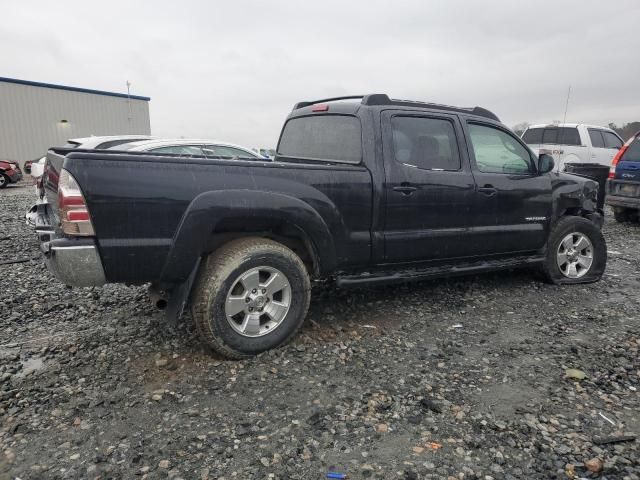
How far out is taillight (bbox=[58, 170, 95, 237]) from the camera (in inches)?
107

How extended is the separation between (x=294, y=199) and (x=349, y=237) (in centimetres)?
60

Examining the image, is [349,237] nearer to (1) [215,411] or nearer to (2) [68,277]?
(1) [215,411]

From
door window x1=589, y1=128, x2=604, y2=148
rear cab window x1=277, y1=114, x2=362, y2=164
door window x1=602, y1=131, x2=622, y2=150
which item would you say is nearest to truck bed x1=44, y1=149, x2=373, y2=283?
rear cab window x1=277, y1=114, x2=362, y2=164

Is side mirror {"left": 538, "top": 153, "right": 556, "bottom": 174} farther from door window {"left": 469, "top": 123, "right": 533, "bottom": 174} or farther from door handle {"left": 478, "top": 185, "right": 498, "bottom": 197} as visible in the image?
door handle {"left": 478, "top": 185, "right": 498, "bottom": 197}

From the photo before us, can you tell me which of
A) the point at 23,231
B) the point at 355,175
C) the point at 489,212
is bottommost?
the point at 23,231

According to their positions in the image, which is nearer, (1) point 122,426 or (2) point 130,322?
(1) point 122,426

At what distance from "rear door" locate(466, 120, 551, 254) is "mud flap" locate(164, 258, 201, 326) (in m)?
2.58

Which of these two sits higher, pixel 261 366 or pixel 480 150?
pixel 480 150

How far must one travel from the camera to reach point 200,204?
3.01 metres

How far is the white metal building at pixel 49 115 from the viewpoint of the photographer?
2309 cm

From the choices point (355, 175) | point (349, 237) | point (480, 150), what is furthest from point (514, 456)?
point (480, 150)

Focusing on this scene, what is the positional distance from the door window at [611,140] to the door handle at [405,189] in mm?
11158

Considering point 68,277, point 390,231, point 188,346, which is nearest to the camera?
point 68,277

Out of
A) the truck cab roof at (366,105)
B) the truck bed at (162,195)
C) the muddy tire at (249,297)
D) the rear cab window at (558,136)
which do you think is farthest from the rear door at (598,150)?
the muddy tire at (249,297)
